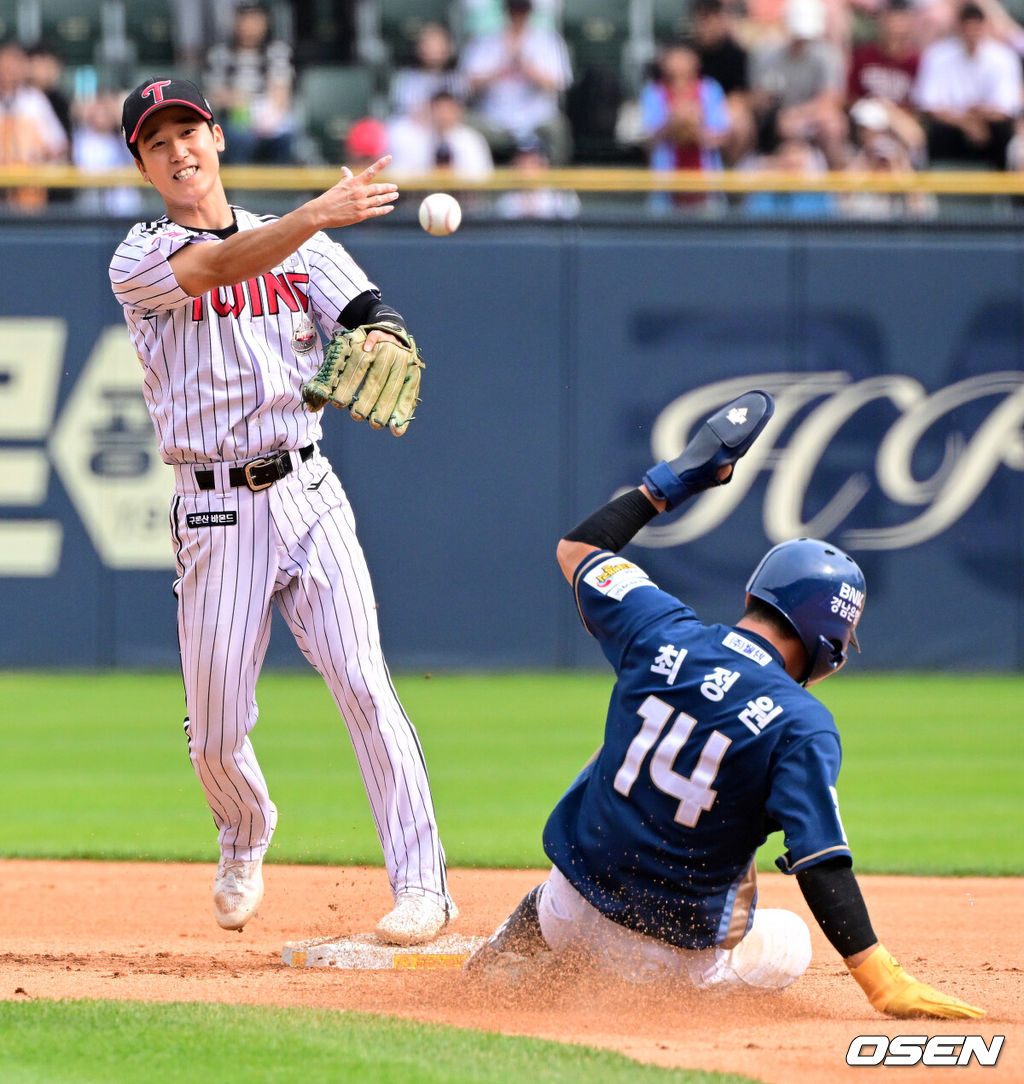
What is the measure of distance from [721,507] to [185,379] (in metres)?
7.14

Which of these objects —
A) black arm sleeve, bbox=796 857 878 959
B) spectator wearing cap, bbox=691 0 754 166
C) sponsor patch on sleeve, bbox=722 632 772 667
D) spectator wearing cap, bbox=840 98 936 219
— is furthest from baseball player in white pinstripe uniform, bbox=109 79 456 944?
spectator wearing cap, bbox=691 0 754 166

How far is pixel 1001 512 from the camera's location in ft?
36.0

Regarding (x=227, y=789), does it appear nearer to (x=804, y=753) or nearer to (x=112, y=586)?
(x=804, y=753)

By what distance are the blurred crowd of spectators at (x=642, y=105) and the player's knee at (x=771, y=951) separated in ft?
25.9

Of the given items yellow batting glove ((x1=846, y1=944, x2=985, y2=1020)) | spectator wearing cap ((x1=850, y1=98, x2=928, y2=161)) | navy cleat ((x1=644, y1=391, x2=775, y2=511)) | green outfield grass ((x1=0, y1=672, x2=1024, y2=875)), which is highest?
spectator wearing cap ((x1=850, y1=98, x2=928, y2=161))

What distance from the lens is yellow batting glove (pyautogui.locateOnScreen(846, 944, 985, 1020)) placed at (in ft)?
10.8

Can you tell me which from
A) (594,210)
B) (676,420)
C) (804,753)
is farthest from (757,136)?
(804,753)

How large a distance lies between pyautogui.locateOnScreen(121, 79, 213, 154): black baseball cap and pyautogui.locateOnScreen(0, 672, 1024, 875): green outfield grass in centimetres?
198

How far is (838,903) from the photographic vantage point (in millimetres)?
3258

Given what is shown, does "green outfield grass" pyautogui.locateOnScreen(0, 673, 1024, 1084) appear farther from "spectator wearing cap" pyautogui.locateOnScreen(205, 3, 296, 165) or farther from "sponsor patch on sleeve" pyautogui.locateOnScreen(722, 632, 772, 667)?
"spectator wearing cap" pyautogui.locateOnScreen(205, 3, 296, 165)

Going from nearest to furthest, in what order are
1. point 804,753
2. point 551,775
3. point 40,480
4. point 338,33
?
point 804,753 < point 551,775 < point 40,480 < point 338,33

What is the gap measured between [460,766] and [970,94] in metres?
6.37

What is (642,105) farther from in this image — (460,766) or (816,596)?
(816,596)

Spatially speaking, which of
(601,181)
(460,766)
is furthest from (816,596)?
(601,181)
